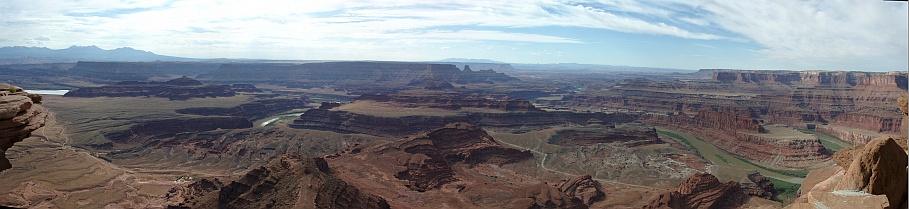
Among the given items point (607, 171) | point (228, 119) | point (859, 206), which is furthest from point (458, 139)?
point (859, 206)

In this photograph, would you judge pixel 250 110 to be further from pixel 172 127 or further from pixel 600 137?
pixel 600 137

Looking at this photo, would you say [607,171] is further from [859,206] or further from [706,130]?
[859,206]

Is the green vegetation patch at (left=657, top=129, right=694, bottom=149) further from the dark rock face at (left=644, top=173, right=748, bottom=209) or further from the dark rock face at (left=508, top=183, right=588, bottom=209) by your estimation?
the dark rock face at (left=508, top=183, right=588, bottom=209)

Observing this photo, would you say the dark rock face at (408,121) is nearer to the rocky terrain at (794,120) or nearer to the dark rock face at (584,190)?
the rocky terrain at (794,120)

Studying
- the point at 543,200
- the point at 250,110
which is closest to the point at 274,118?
the point at 250,110

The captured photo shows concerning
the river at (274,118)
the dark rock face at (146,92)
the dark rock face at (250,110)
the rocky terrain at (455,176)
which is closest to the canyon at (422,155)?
the rocky terrain at (455,176)

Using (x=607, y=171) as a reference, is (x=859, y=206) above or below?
above
